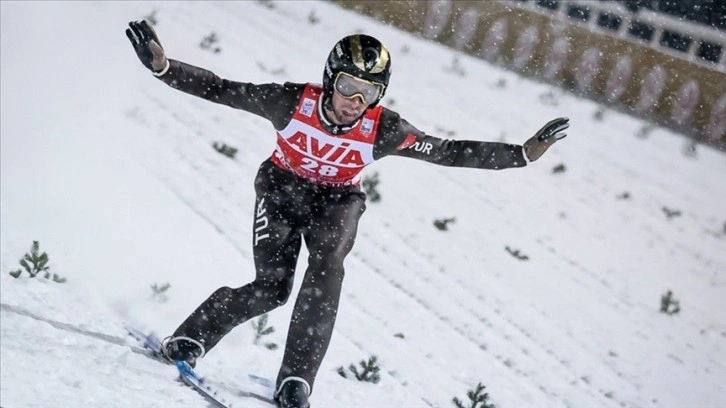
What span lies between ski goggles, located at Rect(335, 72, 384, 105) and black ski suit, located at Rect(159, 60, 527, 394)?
26cm

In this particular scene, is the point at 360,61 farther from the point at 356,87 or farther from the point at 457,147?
the point at 457,147

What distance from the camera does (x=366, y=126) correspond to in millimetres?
5074

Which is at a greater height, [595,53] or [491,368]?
[595,53]

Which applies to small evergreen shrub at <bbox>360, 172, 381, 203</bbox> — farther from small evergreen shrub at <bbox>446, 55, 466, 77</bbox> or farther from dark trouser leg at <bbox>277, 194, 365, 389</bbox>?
small evergreen shrub at <bbox>446, 55, 466, 77</bbox>

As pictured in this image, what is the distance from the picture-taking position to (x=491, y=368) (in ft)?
22.1

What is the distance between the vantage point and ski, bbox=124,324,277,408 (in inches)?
191

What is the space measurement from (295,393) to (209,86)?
1522mm

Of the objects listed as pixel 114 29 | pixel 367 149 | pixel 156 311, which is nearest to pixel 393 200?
pixel 156 311

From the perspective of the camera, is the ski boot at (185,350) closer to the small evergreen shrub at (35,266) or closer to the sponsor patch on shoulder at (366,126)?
the small evergreen shrub at (35,266)

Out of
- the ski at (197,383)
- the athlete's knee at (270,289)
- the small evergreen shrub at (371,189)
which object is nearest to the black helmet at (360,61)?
the athlete's knee at (270,289)

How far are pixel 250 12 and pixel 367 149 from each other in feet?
34.4

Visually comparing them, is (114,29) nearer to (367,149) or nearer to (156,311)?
(156,311)

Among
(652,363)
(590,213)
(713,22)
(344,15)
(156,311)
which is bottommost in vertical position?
(156,311)

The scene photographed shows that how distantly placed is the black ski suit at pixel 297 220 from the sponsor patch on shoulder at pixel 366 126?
32mm
